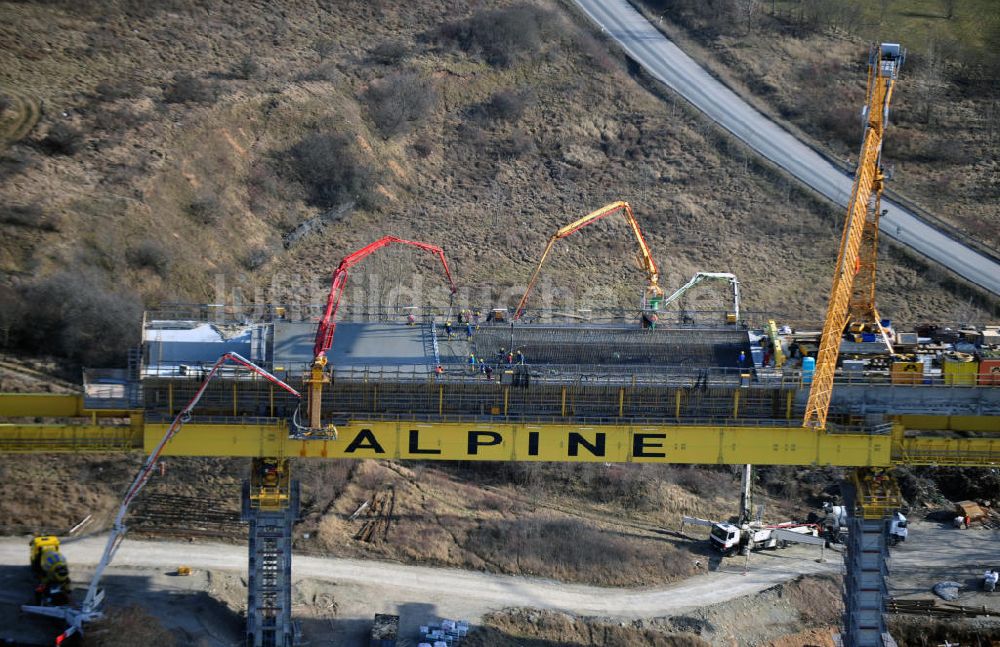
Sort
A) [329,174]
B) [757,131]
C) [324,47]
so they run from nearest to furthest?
1. [329,174]
2. [757,131]
3. [324,47]

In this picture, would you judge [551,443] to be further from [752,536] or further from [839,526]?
[839,526]

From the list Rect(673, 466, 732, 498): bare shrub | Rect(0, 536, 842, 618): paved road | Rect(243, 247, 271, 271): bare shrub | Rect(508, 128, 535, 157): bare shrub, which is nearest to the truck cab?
Rect(0, 536, 842, 618): paved road

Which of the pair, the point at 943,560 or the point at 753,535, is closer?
the point at 753,535

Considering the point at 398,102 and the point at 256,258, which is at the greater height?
the point at 398,102

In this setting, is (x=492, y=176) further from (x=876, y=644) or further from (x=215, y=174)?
(x=876, y=644)

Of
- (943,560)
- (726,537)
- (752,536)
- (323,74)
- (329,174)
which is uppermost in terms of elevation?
(323,74)

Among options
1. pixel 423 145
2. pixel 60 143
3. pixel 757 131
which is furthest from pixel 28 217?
pixel 757 131

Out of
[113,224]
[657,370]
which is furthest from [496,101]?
[657,370]
